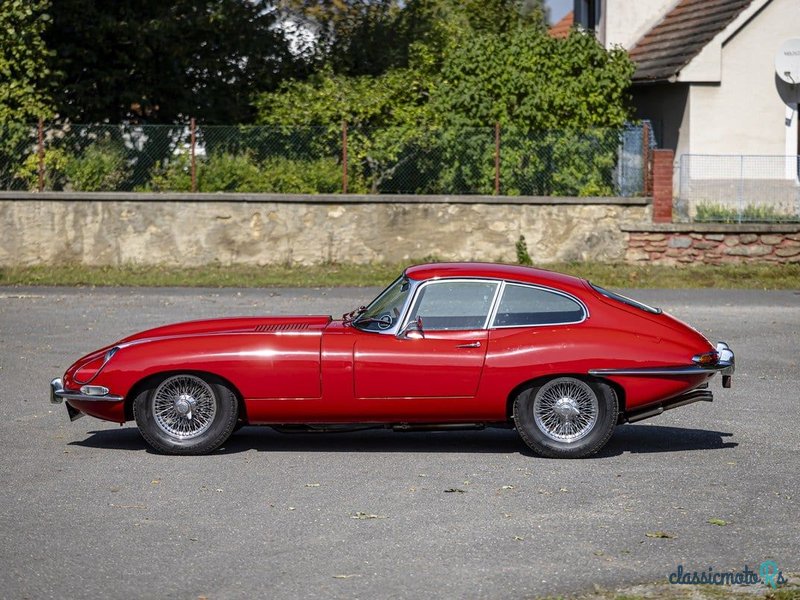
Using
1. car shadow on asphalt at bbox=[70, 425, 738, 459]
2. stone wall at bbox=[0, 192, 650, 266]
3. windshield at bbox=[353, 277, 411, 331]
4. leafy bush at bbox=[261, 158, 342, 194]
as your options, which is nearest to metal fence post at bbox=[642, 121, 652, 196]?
stone wall at bbox=[0, 192, 650, 266]

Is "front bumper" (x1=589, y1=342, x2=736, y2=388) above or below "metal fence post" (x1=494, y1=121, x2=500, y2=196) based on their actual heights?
below

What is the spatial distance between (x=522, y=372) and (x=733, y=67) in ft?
60.8

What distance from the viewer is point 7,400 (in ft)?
35.4

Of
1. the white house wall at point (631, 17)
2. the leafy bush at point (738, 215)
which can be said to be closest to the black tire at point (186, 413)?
the leafy bush at point (738, 215)

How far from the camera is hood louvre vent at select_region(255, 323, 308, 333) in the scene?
8883 millimetres

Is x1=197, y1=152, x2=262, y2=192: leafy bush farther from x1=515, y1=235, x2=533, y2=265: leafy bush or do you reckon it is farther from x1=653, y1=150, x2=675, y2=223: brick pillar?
x1=653, y1=150, x2=675, y2=223: brick pillar

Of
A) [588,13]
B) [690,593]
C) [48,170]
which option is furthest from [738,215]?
[690,593]

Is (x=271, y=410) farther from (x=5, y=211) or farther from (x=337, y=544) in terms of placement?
(x=5, y=211)

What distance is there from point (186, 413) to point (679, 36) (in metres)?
20.6

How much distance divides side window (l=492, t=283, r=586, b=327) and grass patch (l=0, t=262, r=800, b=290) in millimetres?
11446

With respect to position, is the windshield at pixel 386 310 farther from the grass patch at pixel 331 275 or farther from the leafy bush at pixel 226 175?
the leafy bush at pixel 226 175

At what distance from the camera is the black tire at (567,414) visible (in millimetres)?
8562

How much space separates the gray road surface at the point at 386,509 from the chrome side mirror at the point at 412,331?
84 cm

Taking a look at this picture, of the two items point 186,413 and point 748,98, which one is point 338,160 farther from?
point 186,413
